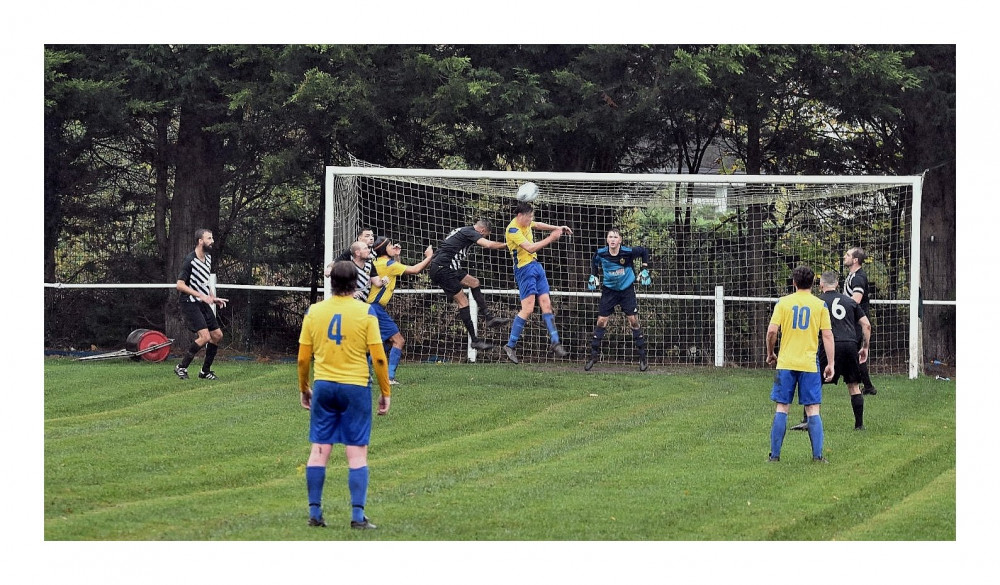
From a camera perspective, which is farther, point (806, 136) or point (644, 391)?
point (806, 136)

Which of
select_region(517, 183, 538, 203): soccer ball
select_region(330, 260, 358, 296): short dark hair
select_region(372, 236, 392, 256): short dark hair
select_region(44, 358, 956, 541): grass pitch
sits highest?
select_region(517, 183, 538, 203): soccer ball

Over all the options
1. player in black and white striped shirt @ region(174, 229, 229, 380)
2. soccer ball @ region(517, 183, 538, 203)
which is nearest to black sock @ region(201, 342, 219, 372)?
player in black and white striped shirt @ region(174, 229, 229, 380)

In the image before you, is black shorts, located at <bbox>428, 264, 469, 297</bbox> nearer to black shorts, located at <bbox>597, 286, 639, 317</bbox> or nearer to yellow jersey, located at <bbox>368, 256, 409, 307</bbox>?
yellow jersey, located at <bbox>368, 256, 409, 307</bbox>

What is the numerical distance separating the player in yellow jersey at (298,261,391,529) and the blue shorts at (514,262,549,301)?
761 centimetres

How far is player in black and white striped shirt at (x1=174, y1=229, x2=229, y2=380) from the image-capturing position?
14688 millimetres

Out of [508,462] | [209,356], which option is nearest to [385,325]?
[209,356]

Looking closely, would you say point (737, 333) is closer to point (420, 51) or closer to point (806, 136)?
point (806, 136)

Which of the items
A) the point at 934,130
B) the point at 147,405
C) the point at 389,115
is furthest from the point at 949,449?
the point at 389,115

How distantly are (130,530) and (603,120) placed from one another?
13005 millimetres

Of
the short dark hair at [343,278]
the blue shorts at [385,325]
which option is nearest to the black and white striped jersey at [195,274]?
the blue shorts at [385,325]

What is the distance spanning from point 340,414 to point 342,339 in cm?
51

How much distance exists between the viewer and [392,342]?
1440 centimetres

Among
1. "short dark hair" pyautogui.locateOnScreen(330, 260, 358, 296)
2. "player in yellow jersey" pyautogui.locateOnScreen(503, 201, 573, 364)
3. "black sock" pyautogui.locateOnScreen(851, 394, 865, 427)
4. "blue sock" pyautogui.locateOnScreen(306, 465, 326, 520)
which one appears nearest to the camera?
"short dark hair" pyautogui.locateOnScreen(330, 260, 358, 296)

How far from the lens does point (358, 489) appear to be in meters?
8.02
